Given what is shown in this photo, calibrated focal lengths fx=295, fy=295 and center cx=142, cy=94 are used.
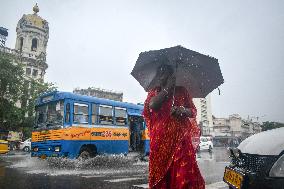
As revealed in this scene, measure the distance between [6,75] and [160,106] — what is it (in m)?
36.0

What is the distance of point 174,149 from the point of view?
3.64m

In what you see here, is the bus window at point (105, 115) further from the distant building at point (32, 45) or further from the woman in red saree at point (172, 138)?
the distant building at point (32, 45)

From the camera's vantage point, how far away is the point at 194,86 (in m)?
4.27

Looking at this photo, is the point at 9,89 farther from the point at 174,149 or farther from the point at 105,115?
the point at 174,149

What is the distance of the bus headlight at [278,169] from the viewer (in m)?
3.45

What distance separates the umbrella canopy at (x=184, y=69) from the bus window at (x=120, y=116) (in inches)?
352

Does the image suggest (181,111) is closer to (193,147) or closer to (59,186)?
(193,147)

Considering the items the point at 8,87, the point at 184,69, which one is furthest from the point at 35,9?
the point at 184,69

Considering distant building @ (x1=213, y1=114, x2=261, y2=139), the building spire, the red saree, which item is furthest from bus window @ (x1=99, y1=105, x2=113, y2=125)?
distant building @ (x1=213, y1=114, x2=261, y2=139)

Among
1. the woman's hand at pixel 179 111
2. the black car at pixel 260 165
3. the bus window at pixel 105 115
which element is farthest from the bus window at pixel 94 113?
the woman's hand at pixel 179 111

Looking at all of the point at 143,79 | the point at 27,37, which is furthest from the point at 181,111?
the point at 27,37

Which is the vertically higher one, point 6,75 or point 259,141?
point 6,75

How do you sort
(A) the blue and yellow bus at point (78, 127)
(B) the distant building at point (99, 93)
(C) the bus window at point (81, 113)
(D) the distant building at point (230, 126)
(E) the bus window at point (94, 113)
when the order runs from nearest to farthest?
1. (A) the blue and yellow bus at point (78, 127)
2. (C) the bus window at point (81, 113)
3. (E) the bus window at point (94, 113)
4. (B) the distant building at point (99, 93)
5. (D) the distant building at point (230, 126)

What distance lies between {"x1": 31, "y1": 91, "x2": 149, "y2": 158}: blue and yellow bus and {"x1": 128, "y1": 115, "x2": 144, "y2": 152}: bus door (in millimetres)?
667
